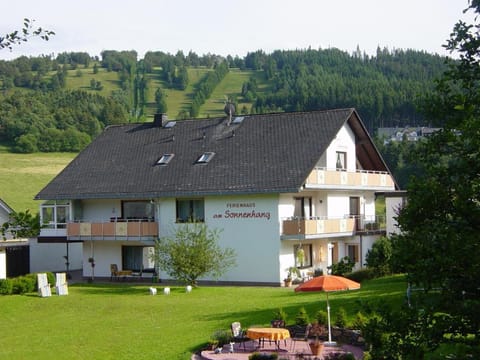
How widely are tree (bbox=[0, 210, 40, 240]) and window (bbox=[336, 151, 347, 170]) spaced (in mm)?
28491

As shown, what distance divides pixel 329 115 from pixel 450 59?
27.7 metres

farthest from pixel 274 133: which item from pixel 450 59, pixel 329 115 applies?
pixel 450 59

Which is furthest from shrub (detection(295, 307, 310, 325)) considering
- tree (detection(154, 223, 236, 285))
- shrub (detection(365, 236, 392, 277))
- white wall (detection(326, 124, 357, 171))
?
white wall (detection(326, 124, 357, 171))

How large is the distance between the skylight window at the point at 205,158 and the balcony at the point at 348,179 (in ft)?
18.5

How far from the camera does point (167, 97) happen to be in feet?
596

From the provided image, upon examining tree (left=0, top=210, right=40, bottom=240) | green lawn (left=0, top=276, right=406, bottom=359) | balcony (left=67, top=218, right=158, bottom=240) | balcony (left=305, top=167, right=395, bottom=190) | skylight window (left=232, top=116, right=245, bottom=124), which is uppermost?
skylight window (left=232, top=116, right=245, bottom=124)

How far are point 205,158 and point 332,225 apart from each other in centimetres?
703

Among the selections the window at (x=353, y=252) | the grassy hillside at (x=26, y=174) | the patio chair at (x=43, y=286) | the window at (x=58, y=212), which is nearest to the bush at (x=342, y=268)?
the window at (x=353, y=252)

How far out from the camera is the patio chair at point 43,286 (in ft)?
104

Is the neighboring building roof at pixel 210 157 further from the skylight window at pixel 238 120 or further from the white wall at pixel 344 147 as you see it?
the white wall at pixel 344 147

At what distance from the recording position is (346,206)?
40406mm

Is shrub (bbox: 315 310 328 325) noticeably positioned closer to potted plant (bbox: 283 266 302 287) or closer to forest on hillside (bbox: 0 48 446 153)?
potted plant (bbox: 283 266 302 287)

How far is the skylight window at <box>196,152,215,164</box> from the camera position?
3803cm

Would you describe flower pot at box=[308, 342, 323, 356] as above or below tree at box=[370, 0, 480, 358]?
below
